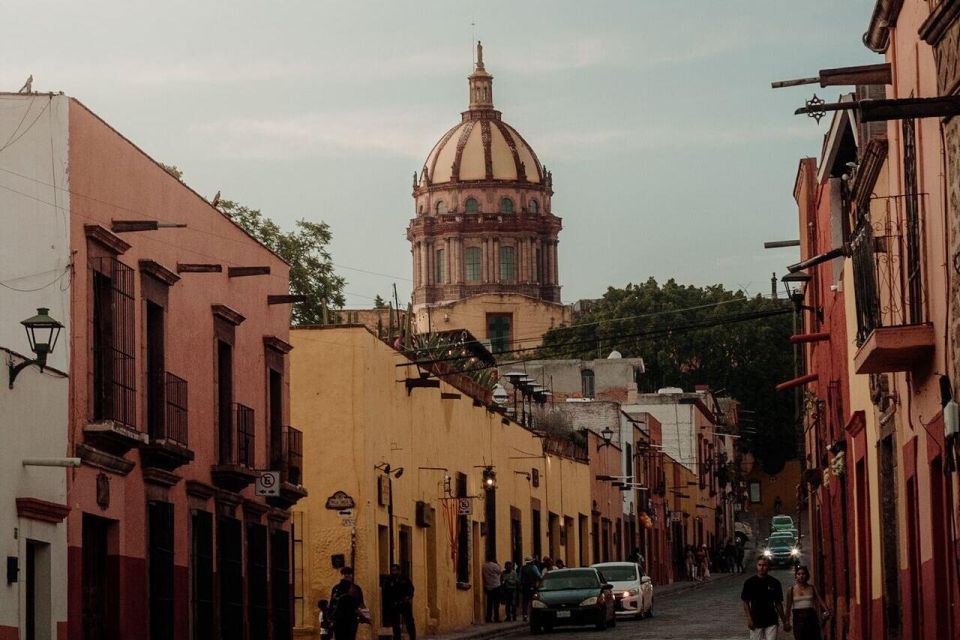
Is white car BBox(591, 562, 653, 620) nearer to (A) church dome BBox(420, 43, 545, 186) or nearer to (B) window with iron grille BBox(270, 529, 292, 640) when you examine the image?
(B) window with iron grille BBox(270, 529, 292, 640)

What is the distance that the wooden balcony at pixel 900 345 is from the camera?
603 inches

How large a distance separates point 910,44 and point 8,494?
341 inches


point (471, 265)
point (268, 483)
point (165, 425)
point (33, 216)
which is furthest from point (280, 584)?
point (471, 265)

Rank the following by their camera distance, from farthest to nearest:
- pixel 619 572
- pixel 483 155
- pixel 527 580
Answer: pixel 483 155
pixel 527 580
pixel 619 572

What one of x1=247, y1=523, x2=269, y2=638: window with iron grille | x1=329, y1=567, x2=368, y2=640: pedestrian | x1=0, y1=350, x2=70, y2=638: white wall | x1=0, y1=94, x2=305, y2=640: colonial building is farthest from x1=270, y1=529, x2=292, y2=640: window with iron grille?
x1=0, y1=350, x2=70, y2=638: white wall

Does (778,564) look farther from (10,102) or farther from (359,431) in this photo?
(10,102)

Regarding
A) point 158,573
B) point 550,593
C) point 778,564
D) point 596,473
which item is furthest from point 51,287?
point 778,564

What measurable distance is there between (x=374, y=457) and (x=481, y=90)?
295 feet

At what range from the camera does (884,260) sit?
1709cm

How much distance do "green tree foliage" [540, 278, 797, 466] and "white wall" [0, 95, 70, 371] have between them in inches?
3088

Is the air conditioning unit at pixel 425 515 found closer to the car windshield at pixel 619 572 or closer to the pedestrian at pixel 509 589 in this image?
the pedestrian at pixel 509 589

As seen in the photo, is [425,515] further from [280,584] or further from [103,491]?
[103,491]

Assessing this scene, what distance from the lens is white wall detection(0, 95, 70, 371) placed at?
19.0 m

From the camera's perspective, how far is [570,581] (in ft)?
116
